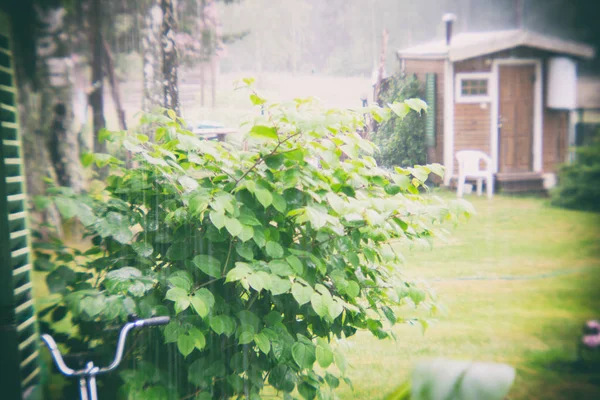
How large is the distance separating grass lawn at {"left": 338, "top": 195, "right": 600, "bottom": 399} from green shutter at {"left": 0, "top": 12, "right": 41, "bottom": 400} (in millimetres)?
1383

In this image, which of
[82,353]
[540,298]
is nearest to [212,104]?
[82,353]

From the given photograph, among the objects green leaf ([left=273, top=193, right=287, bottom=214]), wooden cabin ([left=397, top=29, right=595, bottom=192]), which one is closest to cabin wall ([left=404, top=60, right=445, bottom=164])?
wooden cabin ([left=397, top=29, right=595, bottom=192])

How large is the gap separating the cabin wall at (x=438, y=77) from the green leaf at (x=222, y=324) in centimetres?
136

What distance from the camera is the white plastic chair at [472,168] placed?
2.16 metres

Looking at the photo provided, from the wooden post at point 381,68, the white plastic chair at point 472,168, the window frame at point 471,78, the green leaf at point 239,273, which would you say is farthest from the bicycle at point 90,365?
the window frame at point 471,78

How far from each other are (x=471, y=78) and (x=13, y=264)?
7.62 ft

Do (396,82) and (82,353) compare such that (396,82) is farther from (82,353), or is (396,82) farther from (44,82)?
(82,353)

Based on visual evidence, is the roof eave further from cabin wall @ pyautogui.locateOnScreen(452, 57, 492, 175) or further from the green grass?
the green grass

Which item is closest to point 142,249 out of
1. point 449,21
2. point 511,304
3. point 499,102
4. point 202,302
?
point 202,302

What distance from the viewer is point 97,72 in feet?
6.10

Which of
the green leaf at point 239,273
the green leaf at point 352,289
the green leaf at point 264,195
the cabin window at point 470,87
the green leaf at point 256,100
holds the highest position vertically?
the cabin window at point 470,87

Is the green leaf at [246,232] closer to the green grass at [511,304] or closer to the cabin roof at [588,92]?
→ the green grass at [511,304]

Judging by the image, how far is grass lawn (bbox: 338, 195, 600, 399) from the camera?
202 centimetres

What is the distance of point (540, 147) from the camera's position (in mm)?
1977
